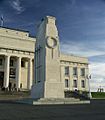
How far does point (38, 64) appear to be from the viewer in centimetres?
2880

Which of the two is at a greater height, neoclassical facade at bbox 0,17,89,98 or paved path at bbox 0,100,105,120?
neoclassical facade at bbox 0,17,89,98

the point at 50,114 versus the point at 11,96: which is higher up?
the point at 50,114

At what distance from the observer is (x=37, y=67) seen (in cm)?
2905

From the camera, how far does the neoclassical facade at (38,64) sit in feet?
89.5

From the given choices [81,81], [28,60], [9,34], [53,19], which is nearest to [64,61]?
[81,81]

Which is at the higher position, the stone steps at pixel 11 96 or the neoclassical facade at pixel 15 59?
the neoclassical facade at pixel 15 59

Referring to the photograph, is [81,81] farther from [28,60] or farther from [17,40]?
[17,40]

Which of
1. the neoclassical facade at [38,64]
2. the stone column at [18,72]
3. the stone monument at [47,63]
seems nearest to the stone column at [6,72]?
the neoclassical facade at [38,64]

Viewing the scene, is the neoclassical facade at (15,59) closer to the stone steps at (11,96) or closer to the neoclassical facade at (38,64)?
the neoclassical facade at (38,64)

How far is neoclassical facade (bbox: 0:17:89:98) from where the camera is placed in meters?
27.3

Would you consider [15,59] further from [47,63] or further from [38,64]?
[47,63]

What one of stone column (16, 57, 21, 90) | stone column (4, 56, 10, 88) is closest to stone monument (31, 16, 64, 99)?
stone column (4, 56, 10, 88)

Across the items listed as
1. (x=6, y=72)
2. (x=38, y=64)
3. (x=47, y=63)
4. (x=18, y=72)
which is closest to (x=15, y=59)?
(x=18, y=72)

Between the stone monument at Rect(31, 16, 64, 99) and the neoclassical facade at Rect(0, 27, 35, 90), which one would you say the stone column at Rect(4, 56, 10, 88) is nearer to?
the neoclassical facade at Rect(0, 27, 35, 90)
